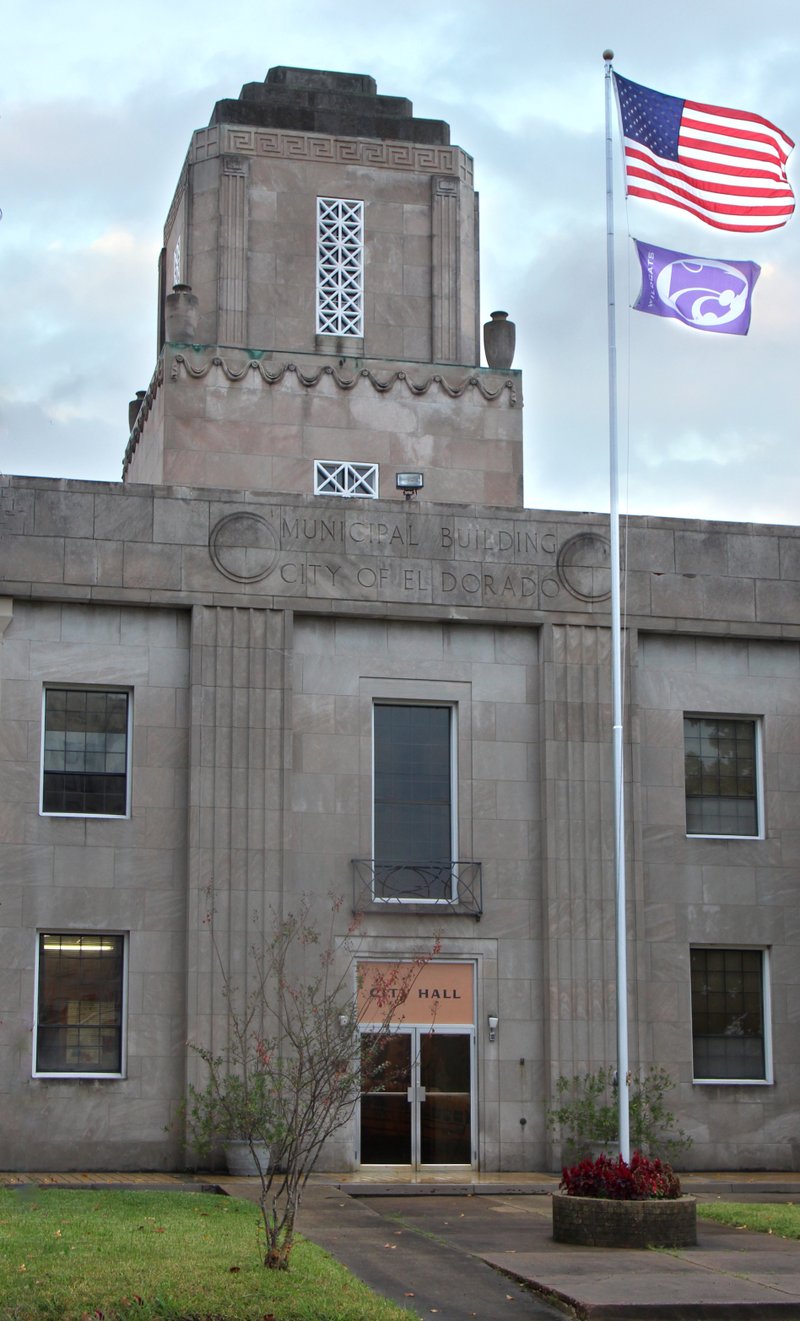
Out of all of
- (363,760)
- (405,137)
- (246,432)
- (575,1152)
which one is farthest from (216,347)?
(575,1152)

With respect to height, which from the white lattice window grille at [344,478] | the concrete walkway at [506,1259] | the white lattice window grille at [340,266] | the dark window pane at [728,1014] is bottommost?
the concrete walkway at [506,1259]

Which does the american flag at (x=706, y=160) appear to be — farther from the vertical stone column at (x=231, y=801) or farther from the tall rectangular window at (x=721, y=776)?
the tall rectangular window at (x=721, y=776)

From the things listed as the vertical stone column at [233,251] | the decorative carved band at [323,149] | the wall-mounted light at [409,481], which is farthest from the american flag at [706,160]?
the decorative carved band at [323,149]

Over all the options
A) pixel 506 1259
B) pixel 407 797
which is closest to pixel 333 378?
pixel 407 797

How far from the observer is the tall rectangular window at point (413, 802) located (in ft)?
90.6

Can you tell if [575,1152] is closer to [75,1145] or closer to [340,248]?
[75,1145]

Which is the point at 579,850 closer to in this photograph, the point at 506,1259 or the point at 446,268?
the point at 506,1259

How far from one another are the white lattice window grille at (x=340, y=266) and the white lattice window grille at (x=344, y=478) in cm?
271

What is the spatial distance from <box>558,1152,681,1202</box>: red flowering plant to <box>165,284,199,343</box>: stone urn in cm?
1789

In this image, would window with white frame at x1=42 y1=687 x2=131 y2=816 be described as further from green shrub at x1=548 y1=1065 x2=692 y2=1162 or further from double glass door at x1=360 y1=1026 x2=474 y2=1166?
green shrub at x1=548 y1=1065 x2=692 y2=1162

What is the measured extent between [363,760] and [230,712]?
7.38ft

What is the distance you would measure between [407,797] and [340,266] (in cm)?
1094

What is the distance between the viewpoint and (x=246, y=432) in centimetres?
3173

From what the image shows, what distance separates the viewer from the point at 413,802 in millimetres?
27938
